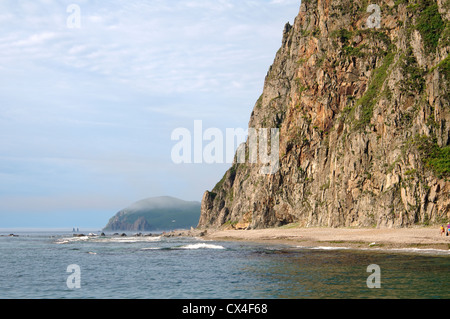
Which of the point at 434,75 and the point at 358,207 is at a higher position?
the point at 434,75

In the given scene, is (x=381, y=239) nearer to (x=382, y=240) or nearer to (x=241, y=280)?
(x=382, y=240)

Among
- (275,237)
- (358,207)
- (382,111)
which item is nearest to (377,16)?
(382,111)

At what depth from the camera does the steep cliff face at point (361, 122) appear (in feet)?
282

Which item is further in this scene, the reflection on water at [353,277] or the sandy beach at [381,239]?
the sandy beach at [381,239]

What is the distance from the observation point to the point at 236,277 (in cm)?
3997

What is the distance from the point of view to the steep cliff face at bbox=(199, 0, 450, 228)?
282ft

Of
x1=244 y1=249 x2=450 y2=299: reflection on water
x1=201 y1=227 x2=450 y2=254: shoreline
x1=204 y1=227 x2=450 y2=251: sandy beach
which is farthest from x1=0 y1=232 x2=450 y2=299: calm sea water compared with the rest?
x1=204 y1=227 x2=450 y2=251: sandy beach

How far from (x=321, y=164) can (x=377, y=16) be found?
155 ft

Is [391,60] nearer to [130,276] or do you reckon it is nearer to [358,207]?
[358,207]

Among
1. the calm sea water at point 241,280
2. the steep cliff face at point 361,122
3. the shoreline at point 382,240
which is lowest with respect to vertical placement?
the shoreline at point 382,240

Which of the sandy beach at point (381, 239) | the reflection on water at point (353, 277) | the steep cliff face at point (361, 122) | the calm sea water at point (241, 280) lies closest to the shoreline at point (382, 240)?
the sandy beach at point (381, 239)

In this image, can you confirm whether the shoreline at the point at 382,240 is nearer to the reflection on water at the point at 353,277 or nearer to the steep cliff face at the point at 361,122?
the steep cliff face at the point at 361,122
